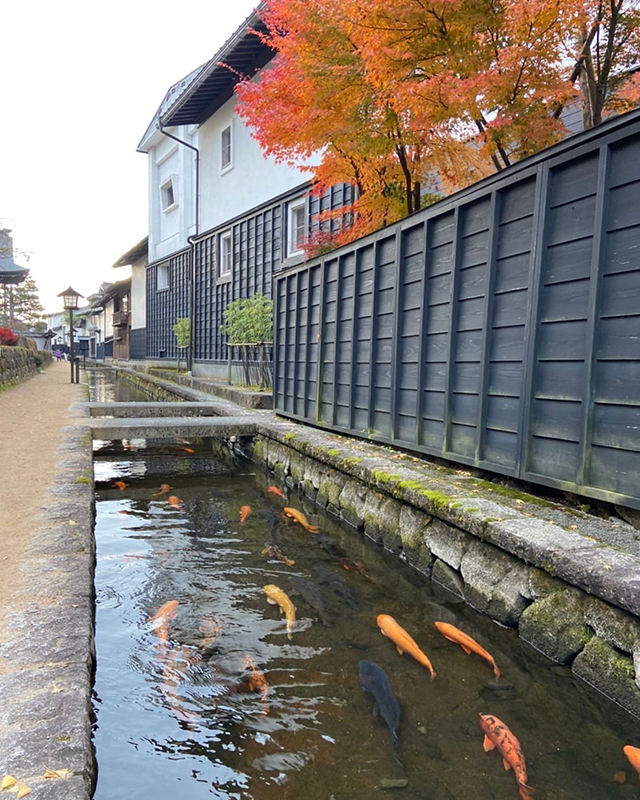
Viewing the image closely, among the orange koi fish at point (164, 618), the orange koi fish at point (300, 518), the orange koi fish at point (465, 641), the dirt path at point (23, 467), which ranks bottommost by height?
the orange koi fish at point (300, 518)

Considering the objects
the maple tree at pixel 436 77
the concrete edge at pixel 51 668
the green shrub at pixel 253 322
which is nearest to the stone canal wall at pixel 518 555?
the concrete edge at pixel 51 668

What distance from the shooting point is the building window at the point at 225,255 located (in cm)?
1859

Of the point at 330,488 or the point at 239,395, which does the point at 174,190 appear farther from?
the point at 330,488

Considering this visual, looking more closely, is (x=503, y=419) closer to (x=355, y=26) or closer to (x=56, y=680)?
(x=56, y=680)

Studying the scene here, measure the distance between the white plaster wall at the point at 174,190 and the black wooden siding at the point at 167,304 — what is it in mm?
644

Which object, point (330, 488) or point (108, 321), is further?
point (108, 321)

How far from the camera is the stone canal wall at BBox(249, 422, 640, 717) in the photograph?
279 centimetres

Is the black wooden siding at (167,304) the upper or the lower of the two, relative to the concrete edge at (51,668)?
upper

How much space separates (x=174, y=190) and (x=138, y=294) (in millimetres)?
8901

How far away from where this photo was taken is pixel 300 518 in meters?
6.09

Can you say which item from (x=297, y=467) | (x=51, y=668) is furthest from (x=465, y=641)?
(x=297, y=467)

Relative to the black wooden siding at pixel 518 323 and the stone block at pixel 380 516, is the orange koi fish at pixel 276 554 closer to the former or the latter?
the stone block at pixel 380 516

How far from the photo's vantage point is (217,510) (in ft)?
21.5

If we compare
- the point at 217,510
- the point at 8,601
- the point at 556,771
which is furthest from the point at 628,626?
the point at 217,510
